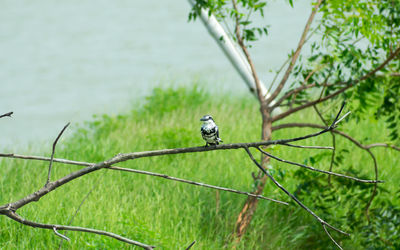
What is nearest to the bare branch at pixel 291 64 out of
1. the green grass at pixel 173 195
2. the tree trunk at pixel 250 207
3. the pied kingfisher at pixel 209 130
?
the tree trunk at pixel 250 207

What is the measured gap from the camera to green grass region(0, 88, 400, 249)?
12.3ft

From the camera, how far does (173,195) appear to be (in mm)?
4402

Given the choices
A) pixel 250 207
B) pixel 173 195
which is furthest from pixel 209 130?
pixel 173 195

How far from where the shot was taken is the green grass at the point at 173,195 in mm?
3754

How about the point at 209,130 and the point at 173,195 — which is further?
the point at 173,195

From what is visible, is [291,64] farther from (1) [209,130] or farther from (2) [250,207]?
(1) [209,130]

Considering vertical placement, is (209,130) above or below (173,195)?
above

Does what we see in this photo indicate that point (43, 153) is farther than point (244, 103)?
No

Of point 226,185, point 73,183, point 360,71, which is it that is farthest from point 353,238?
point 73,183

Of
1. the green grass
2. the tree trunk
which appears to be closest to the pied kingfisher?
the green grass

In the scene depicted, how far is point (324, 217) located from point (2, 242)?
104 inches

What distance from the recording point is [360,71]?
392cm

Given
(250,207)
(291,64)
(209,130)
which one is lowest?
(250,207)

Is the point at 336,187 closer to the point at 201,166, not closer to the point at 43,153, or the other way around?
the point at 201,166
